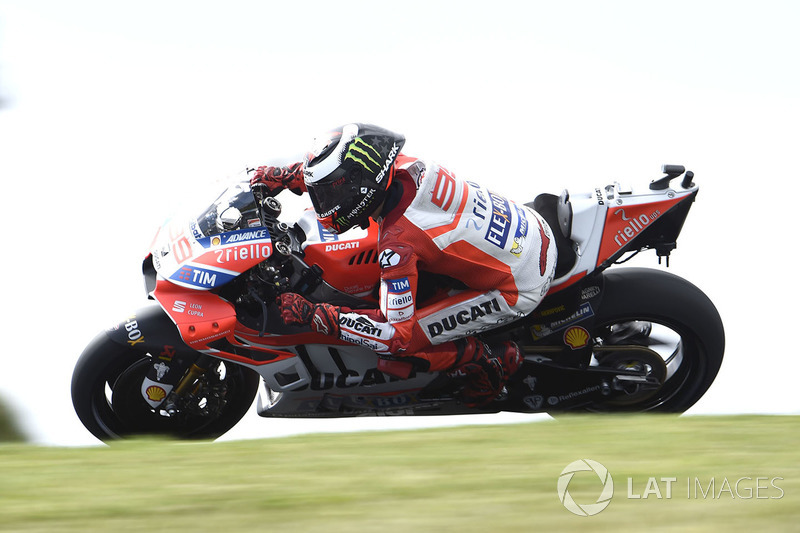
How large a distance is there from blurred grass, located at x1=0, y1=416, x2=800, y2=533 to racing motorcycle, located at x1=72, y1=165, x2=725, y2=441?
0.98 meters

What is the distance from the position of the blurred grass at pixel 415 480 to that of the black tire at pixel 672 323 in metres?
1.14

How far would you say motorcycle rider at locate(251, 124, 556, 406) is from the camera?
4379 millimetres

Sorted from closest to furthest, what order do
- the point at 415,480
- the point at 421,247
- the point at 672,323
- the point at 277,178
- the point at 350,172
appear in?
the point at 415,480
the point at 350,172
the point at 421,247
the point at 277,178
the point at 672,323

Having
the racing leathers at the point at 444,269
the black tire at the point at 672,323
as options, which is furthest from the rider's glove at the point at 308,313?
the black tire at the point at 672,323

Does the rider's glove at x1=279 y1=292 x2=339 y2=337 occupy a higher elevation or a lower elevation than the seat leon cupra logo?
lower

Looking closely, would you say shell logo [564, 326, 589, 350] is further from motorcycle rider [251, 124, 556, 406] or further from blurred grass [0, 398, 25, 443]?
blurred grass [0, 398, 25, 443]

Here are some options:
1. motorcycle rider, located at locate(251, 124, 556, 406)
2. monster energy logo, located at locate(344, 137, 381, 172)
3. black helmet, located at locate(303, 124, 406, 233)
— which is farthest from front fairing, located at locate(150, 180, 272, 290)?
monster energy logo, located at locate(344, 137, 381, 172)

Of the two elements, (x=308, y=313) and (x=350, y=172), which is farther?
(x=308, y=313)

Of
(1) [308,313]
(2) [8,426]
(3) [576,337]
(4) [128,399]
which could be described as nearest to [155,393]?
(4) [128,399]

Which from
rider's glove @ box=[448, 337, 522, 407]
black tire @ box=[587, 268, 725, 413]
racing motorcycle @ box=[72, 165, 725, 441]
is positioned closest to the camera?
racing motorcycle @ box=[72, 165, 725, 441]

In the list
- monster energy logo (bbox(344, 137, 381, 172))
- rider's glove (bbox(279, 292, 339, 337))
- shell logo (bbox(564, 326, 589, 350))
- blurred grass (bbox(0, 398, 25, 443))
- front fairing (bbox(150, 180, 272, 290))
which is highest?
monster energy logo (bbox(344, 137, 381, 172))

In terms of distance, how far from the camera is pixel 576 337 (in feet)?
16.7

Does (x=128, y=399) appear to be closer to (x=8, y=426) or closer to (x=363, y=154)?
(x=8, y=426)

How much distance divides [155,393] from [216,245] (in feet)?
3.04
